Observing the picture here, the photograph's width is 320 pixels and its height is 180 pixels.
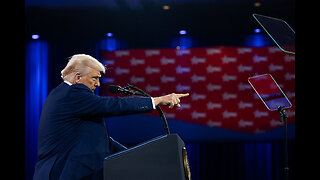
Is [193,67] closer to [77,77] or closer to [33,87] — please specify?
[33,87]

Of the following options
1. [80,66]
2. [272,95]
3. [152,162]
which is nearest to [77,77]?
[80,66]

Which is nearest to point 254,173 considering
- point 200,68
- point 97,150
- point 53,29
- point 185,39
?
point 200,68

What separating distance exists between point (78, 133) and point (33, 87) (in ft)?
11.7

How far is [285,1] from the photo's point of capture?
16.2 feet

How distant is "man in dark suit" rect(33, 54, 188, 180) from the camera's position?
1787mm

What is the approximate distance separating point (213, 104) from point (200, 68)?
0.46 m

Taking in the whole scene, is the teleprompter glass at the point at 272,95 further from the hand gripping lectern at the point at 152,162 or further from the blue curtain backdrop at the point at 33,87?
the blue curtain backdrop at the point at 33,87

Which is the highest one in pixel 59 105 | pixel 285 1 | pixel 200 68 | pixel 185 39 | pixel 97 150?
pixel 285 1

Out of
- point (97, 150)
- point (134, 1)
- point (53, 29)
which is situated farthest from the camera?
point (53, 29)

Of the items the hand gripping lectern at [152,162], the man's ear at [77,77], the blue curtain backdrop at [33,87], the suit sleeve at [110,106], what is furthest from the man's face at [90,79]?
the blue curtain backdrop at [33,87]

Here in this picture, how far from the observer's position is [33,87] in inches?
205

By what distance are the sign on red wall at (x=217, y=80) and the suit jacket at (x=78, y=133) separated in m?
3.17

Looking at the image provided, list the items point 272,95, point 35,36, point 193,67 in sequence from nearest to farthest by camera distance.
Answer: point 272,95, point 193,67, point 35,36

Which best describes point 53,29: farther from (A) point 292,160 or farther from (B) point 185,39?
(A) point 292,160
